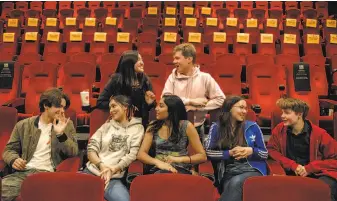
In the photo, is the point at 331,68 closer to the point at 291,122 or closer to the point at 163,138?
the point at 291,122

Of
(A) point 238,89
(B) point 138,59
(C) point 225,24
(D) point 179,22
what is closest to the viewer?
(B) point 138,59

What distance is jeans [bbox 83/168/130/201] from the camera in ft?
6.03

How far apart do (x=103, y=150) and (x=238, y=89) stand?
1524mm

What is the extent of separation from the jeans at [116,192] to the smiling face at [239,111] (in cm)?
66

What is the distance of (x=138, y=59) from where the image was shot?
92.7 inches

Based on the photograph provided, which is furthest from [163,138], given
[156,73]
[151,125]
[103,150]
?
[156,73]

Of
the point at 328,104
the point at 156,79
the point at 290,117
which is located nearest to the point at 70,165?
the point at 290,117

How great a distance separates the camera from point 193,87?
Result: 7.90 ft

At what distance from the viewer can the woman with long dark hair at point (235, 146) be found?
79.8 inches

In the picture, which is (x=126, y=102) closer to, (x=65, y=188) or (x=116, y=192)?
(x=116, y=192)

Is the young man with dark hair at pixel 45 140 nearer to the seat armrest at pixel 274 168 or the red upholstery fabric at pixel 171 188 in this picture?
the red upholstery fabric at pixel 171 188

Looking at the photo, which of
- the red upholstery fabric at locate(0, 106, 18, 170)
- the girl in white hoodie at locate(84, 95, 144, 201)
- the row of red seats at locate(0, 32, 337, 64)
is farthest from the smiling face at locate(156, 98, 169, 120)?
the row of red seats at locate(0, 32, 337, 64)

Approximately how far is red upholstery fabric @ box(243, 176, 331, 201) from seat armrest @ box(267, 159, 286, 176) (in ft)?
1.49

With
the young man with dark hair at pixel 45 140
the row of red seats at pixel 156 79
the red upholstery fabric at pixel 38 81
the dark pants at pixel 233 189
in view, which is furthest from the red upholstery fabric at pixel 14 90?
the dark pants at pixel 233 189
